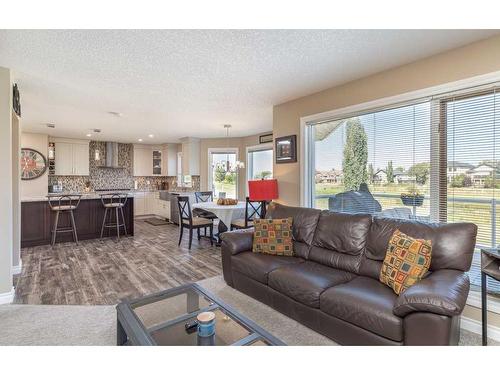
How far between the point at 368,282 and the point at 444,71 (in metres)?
2.13

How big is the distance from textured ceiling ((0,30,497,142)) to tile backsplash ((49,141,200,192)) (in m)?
3.76

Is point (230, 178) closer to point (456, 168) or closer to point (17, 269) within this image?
point (17, 269)

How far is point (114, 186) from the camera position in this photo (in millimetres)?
8633

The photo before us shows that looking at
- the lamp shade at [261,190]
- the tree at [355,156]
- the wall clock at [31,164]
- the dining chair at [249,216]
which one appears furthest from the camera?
the wall clock at [31,164]

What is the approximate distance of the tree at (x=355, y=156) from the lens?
3.30 metres

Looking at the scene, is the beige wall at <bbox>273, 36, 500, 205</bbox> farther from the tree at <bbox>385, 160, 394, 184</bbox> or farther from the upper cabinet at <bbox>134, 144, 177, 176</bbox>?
the upper cabinet at <bbox>134, 144, 177, 176</bbox>

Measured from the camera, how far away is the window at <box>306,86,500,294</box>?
230cm

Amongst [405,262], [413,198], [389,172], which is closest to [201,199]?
[389,172]

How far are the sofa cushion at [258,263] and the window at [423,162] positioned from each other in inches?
50.6

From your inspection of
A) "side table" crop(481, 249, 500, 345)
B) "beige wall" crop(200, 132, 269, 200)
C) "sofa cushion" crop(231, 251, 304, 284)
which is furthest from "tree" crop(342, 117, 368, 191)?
"beige wall" crop(200, 132, 269, 200)

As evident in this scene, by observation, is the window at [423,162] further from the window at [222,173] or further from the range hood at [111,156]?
the range hood at [111,156]

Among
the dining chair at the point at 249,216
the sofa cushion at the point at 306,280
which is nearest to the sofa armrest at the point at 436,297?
the sofa cushion at the point at 306,280

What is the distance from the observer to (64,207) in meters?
4.96
